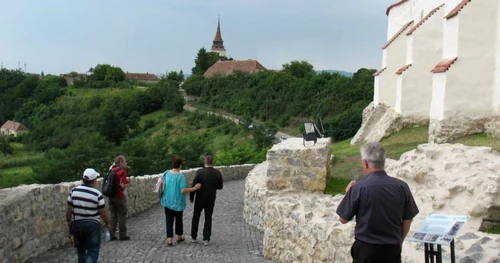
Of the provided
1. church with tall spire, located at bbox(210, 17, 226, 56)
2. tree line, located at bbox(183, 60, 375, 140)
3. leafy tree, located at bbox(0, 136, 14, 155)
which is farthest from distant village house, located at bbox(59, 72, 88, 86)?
tree line, located at bbox(183, 60, 375, 140)

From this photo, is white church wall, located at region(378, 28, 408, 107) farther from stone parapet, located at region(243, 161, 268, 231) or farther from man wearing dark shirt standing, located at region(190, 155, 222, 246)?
man wearing dark shirt standing, located at region(190, 155, 222, 246)

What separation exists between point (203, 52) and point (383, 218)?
92502mm

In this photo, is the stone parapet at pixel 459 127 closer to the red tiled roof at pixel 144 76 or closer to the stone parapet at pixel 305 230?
the stone parapet at pixel 305 230

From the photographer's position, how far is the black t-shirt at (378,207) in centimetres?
432

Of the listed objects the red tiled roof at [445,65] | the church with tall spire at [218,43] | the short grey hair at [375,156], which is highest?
the church with tall spire at [218,43]

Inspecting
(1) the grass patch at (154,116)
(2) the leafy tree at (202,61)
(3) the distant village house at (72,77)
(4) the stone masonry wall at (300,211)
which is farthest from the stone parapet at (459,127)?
(3) the distant village house at (72,77)

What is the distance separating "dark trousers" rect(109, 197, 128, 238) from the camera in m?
9.67

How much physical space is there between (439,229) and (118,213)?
6695 mm

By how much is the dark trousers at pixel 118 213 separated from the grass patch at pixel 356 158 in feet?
12.6

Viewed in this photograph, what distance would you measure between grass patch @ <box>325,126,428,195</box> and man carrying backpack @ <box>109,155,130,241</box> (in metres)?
3.86

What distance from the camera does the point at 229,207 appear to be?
16.1 meters

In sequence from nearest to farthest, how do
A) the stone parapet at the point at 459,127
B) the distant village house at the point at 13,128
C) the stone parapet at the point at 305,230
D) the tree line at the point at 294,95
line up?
the stone parapet at the point at 305,230 → the stone parapet at the point at 459,127 → the tree line at the point at 294,95 → the distant village house at the point at 13,128

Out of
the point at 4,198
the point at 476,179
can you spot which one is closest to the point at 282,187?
the point at 476,179

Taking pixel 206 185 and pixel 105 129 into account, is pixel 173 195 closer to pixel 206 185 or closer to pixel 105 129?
pixel 206 185
